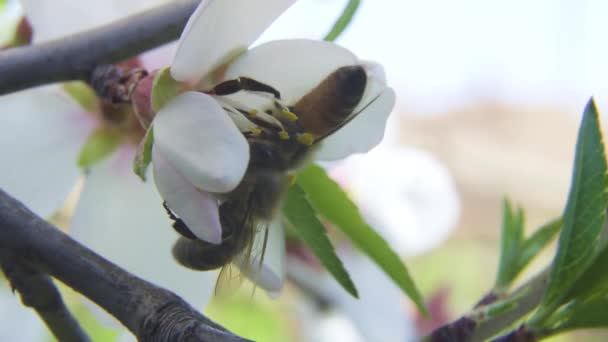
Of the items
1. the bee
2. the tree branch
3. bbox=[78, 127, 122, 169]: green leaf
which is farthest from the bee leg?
bbox=[78, 127, 122, 169]: green leaf

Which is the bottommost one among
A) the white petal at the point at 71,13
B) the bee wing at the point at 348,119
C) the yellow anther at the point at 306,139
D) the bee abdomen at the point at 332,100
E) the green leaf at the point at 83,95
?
the green leaf at the point at 83,95

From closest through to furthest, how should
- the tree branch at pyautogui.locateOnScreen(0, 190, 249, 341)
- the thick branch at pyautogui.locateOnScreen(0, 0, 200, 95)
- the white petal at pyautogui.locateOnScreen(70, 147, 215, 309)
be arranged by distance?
1. the tree branch at pyautogui.locateOnScreen(0, 190, 249, 341)
2. the thick branch at pyautogui.locateOnScreen(0, 0, 200, 95)
3. the white petal at pyautogui.locateOnScreen(70, 147, 215, 309)

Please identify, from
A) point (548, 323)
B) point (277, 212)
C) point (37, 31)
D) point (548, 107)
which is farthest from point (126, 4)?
point (548, 107)

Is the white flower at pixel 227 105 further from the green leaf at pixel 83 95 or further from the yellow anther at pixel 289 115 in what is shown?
the green leaf at pixel 83 95

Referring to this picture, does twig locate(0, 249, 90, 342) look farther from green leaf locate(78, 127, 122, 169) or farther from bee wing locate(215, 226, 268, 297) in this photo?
green leaf locate(78, 127, 122, 169)

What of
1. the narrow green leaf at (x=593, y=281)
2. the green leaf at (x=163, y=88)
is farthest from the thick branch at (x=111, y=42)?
the narrow green leaf at (x=593, y=281)

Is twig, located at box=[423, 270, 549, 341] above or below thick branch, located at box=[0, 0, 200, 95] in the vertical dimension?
below
